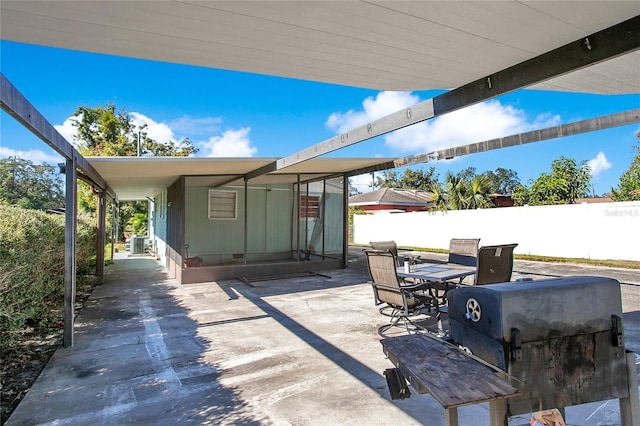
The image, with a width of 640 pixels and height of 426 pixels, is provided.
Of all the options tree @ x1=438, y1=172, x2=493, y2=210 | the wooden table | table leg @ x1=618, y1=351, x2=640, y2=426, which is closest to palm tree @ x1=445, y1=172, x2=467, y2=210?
tree @ x1=438, y1=172, x2=493, y2=210

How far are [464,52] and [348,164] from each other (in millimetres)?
6302

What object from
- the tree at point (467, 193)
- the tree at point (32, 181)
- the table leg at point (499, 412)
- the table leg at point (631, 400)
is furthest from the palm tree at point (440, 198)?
the table leg at point (499, 412)

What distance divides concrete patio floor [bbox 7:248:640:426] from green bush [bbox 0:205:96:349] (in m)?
0.50

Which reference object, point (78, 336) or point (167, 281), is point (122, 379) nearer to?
point (78, 336)

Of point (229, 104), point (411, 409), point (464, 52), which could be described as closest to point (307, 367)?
point (411, 409)

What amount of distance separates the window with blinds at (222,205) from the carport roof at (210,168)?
35 cm

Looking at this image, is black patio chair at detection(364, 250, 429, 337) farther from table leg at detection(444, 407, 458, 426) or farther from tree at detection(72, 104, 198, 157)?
tree at detection(72, 104, 198, 157)

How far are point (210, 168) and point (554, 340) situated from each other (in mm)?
6872

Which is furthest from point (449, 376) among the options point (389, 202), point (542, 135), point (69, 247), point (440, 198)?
point (389, 202)

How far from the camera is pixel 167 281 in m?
8.52

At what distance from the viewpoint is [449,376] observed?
151cm

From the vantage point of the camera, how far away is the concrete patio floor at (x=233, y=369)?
255cm

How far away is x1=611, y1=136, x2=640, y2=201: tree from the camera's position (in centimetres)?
1575

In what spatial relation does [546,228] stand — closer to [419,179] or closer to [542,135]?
[542,135]
